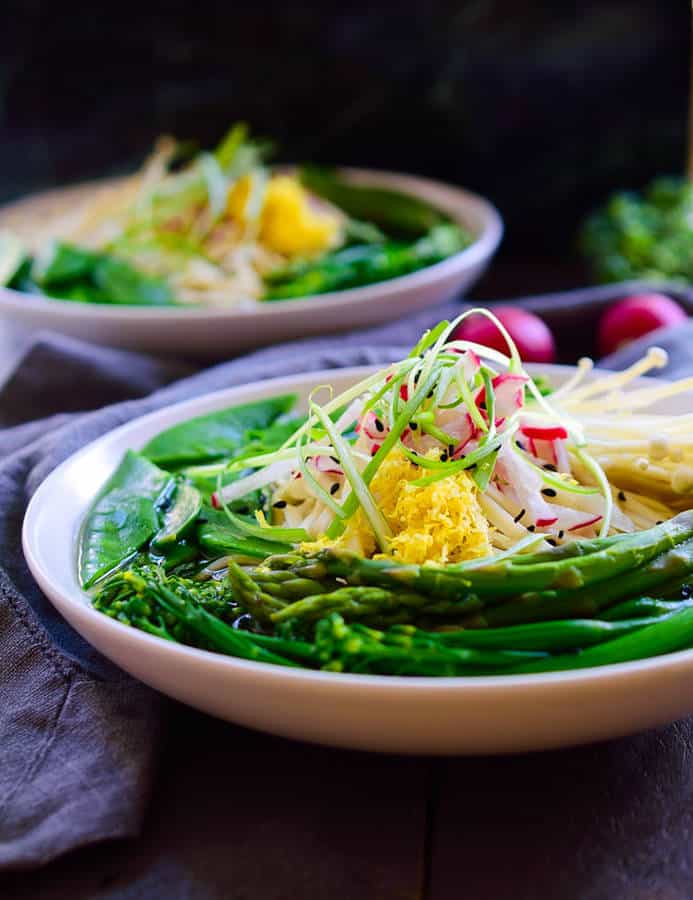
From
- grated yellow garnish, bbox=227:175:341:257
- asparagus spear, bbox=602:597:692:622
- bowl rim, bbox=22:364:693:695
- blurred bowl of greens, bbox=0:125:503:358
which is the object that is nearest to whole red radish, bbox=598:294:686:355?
blurred bowl of greens, bbox=0:125:503:358

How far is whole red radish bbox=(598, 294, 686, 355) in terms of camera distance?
3.06 meters

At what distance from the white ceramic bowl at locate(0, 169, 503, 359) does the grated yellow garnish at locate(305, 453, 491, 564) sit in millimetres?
1502

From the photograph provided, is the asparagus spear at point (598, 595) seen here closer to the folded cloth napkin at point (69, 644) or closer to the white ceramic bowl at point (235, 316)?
the folded cloth napkin at point (69, 644)

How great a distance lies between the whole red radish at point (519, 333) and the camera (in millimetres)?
2869

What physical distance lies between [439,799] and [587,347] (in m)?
1.97

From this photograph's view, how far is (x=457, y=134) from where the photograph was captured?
471 cm

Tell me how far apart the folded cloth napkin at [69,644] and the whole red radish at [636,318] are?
23 centimetres

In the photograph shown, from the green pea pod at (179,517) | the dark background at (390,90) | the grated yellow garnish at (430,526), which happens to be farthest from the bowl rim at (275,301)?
the grated yellow garnish at (430,526)

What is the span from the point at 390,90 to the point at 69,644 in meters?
3.35

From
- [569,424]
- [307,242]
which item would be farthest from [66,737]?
[307,242]

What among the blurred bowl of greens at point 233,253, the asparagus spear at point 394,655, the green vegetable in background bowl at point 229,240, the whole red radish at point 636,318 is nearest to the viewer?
the asparagus spear at point 394,655

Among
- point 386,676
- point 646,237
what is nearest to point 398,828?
point 386,676

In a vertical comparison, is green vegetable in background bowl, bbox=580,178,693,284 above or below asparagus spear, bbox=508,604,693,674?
below

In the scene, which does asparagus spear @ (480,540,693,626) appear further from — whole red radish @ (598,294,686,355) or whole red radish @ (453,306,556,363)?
whole red radish @ (598,294,686,355)
